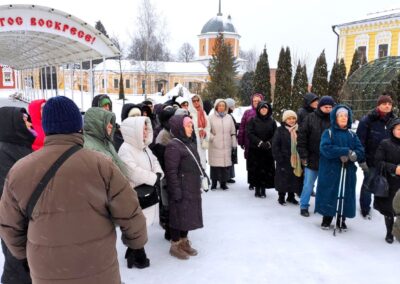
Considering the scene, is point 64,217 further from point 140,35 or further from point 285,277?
point 140,35

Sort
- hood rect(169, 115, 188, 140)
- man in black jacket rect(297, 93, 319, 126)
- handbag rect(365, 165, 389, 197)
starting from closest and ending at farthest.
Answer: hood rect(169, 115, 188, 140) → handbag rect(365, 165, 389, 197) → man in black jacket rect(297, 93, 319, 126)

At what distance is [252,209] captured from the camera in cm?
548

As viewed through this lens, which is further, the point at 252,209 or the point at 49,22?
the point at 49,22

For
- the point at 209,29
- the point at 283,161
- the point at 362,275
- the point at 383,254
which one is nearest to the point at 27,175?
the point at 362,275

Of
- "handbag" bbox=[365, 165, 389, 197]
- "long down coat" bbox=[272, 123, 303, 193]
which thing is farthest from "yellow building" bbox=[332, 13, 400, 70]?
"handbag" bbox=[365, 165, 389, 197]

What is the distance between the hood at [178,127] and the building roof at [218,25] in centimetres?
5144

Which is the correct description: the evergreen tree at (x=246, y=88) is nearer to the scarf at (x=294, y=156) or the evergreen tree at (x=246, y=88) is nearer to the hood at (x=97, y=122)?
the scarf at (x=294, y=156)

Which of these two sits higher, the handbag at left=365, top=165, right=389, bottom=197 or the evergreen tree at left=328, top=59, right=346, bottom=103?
the evergreen tree at left=328, top=59, right=346, bottom=103

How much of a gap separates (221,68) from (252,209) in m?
15.1

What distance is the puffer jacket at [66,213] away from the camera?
1.81m

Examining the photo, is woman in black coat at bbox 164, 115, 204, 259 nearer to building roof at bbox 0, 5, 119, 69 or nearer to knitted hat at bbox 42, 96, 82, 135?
knitted hat at bbox 42, 96, 82, 135

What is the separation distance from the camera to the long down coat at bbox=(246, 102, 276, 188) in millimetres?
5871

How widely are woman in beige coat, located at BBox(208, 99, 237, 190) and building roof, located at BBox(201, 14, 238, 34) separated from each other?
4900cm

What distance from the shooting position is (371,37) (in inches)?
904
